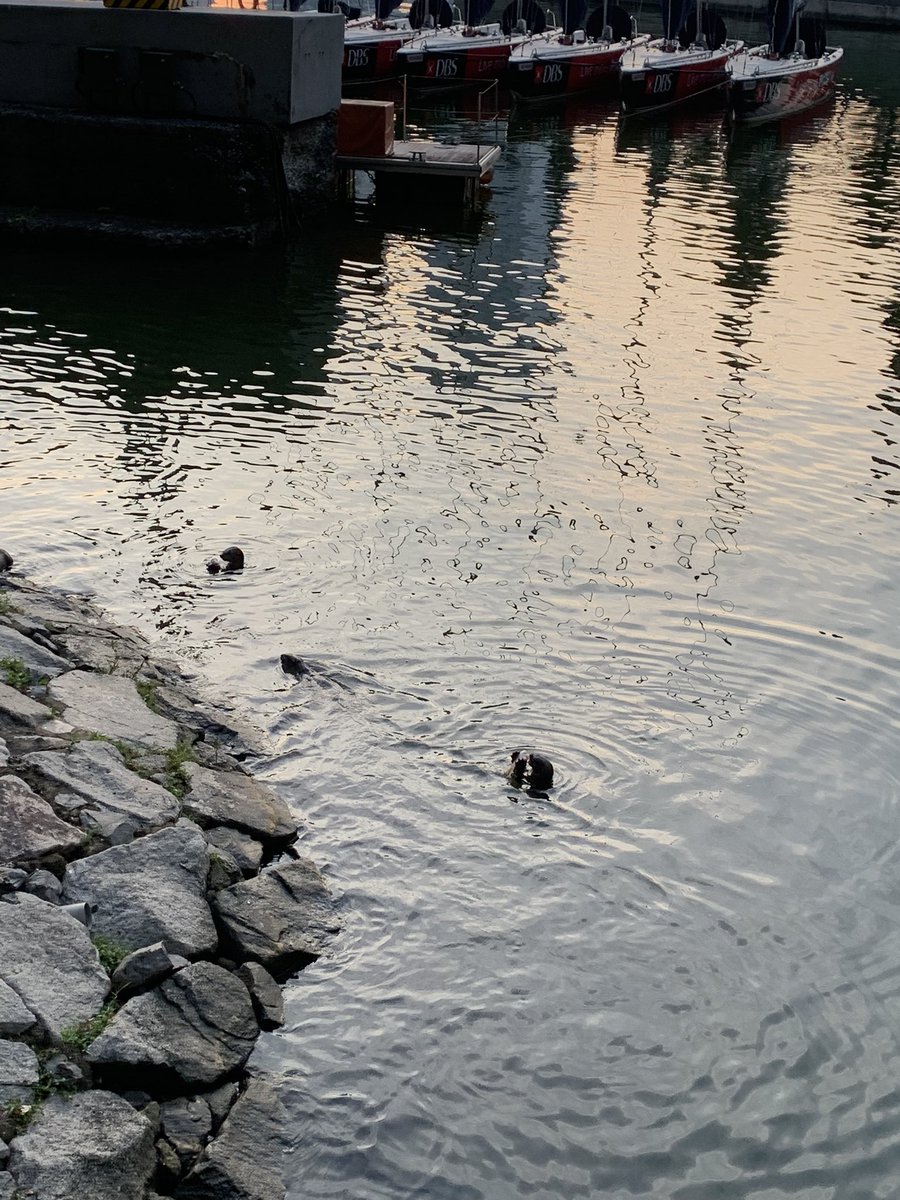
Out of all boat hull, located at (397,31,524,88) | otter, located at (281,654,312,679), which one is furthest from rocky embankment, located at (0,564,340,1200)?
boat hull, located at (397,31,524,88)

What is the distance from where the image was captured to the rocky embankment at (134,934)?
4.26 meters

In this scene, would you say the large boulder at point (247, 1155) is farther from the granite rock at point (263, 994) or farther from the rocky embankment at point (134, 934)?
the granite rock at point (263, 994)

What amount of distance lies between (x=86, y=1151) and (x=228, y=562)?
5.03 m

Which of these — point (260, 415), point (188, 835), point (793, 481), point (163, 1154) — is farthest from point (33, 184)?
point (163, 1154)

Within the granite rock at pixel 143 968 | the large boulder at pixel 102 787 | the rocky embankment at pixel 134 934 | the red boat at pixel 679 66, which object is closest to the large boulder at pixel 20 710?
the rocky embankment at pixel 134 934

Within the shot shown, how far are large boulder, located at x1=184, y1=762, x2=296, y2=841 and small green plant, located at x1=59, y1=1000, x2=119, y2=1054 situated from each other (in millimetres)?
1358

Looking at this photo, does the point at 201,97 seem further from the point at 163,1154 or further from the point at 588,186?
the point at 163,1154

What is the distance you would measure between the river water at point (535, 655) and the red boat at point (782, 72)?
2136cm

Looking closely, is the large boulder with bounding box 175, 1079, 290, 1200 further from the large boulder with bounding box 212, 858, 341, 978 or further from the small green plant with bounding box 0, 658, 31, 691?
the small green plant with bounding box 0, 658, 31, 691

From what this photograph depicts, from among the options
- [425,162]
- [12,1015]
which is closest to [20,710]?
[12,1015]

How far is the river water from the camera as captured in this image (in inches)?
196

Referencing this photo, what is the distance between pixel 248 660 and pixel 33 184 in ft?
40.3

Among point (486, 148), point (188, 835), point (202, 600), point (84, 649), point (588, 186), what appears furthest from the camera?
point (588, 186)

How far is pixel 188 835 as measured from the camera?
5.59 metres
